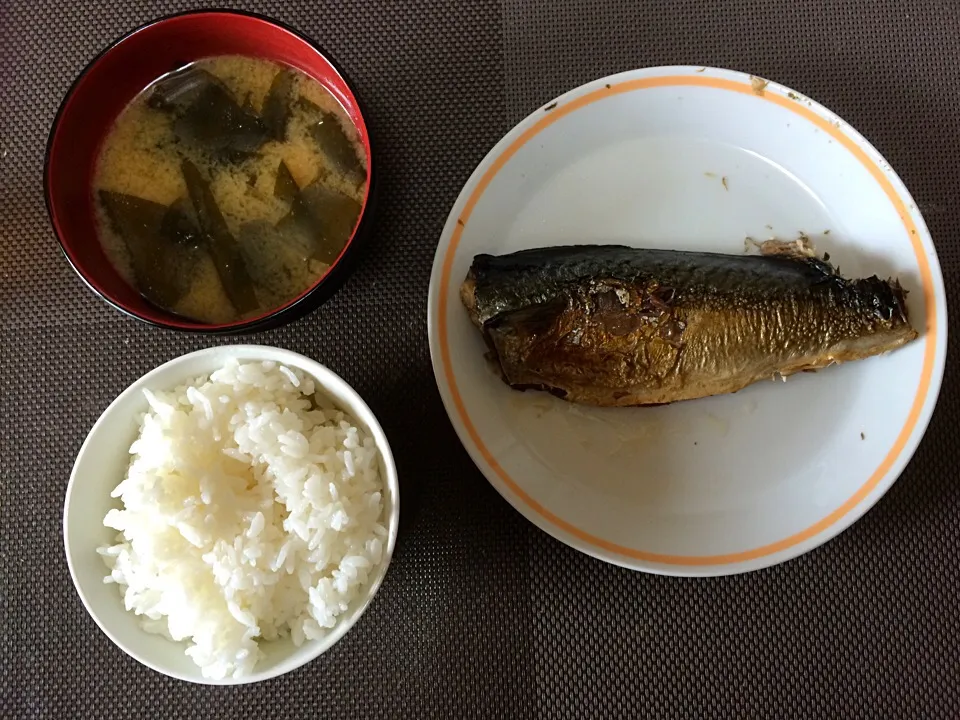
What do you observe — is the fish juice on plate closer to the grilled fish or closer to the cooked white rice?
the cooked white rice

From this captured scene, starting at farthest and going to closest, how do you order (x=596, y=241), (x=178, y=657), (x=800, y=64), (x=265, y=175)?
(x=800, y=64) → (x=596, y=241) → (x=265, y=175) → (x=178, y=657)

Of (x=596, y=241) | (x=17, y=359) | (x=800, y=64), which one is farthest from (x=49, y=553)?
(x=800, y=64)

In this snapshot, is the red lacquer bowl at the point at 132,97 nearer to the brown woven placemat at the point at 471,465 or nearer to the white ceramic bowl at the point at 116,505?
the white ceramic bowl at the point at 116,505

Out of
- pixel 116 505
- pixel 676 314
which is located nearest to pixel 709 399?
pixel 676 314

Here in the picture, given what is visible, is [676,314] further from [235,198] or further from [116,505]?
[116,505]

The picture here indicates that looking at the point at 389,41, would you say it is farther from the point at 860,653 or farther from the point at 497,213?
the point at 860,653

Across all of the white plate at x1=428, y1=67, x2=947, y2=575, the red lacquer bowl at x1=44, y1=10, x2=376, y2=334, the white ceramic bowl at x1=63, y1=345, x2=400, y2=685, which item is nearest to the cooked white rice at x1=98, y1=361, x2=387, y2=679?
the white ceramic bowl at x1=63, y1=345, x2=400, y2=685
